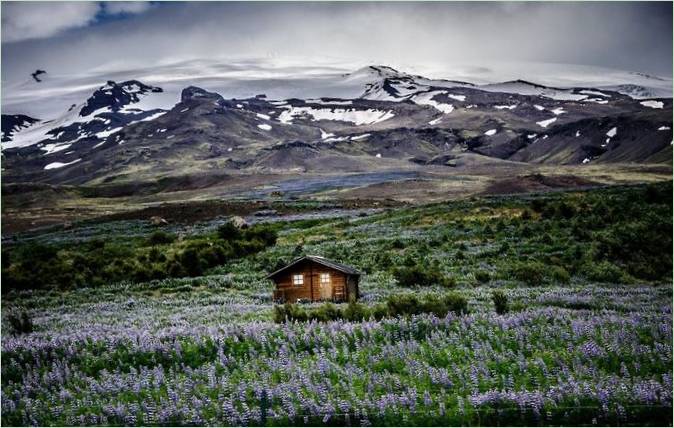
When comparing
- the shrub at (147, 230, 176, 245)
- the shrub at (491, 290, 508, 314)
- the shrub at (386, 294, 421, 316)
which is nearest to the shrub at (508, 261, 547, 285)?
the shrub at (491, 290, 508, 314)

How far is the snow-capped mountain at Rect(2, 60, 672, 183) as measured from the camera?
288 ft

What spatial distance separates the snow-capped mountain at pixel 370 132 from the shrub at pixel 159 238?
4325 cm

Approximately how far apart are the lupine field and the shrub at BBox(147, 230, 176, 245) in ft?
0.13

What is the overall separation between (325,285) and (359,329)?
138 inches

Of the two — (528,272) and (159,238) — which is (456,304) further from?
(159,238)

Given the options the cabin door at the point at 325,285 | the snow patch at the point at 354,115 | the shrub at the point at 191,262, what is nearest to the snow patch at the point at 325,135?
the snow patch at the point at 354,115

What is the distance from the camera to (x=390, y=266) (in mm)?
17578

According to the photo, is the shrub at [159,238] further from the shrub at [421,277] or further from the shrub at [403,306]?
the shrub at [403,306]

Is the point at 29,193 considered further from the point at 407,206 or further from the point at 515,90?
the point at 515,90

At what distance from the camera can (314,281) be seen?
15.4m

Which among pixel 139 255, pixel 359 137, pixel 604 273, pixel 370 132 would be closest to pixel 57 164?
pixel 359 137

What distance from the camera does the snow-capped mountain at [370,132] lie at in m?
87.8

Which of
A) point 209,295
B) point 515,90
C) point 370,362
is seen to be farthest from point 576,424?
point 515,90

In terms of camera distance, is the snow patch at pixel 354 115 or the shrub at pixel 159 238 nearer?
the shrub at pixel 159 238
